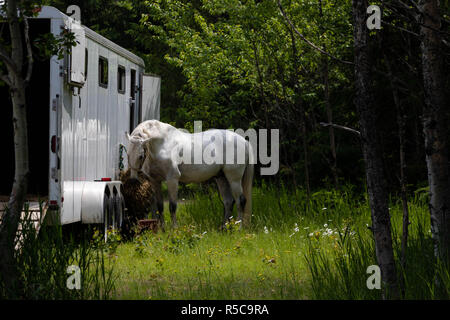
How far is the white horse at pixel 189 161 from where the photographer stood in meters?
10.6

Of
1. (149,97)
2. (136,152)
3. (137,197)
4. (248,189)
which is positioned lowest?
(137,197)

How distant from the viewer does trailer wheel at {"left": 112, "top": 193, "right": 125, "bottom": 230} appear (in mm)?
9920

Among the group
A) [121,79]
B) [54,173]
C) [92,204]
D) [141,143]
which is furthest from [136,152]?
[54,173]

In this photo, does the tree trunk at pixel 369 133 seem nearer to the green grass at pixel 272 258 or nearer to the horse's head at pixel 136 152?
the green grass at pixel 272 258

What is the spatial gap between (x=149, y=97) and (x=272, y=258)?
18.5ft

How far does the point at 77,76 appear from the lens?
802 centimetres

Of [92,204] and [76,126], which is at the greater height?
[76,126]

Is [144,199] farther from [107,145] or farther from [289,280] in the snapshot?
[289,280]

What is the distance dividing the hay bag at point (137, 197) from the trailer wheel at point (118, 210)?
524mm

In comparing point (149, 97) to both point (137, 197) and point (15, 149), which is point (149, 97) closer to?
point (137, 197)

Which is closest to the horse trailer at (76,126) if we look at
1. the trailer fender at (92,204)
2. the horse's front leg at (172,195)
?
the trailer fender at (92,204)

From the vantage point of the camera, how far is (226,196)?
11.8 m

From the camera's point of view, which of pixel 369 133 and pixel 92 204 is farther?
pixel 92 204

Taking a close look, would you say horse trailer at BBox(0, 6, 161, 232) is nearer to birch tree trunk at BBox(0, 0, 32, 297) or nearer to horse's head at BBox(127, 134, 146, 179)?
horse's head at BBox(127, 134, 146, 179)
